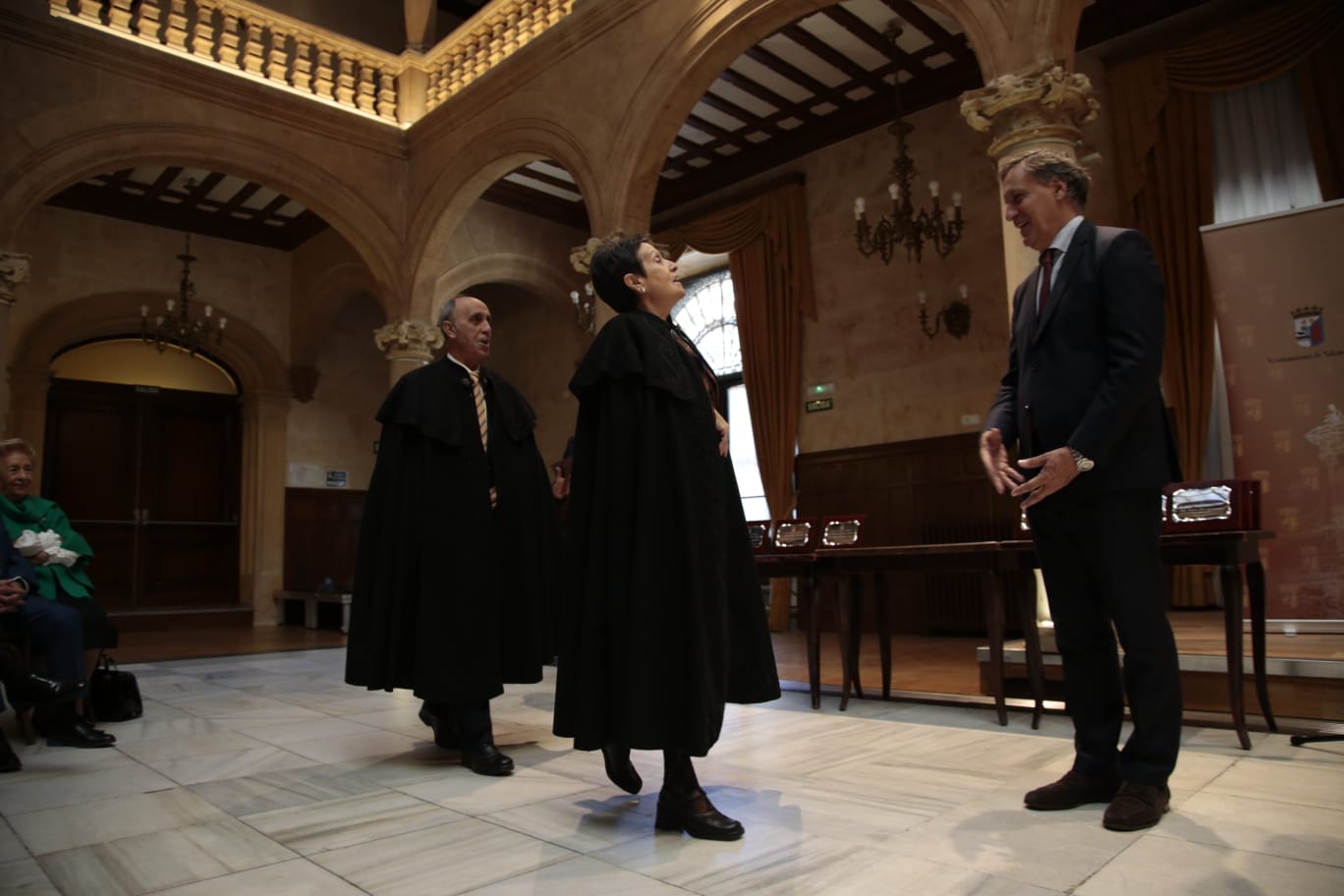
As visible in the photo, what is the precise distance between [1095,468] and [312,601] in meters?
10.5

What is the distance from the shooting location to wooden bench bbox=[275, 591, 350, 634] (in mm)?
10375

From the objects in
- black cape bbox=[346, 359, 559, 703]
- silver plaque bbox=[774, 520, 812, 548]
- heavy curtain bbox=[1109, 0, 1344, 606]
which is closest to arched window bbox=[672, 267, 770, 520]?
heavy curtain bbox=[1109, 0, 1344, 606]

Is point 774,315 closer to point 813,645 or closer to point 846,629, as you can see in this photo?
point 846,629

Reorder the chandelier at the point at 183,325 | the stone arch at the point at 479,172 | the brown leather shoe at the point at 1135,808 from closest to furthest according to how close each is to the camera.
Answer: the brown leather shoe at the point at 1135,808 < the stone arch at the point at 479,172 < the chandelier at the point at 183,325

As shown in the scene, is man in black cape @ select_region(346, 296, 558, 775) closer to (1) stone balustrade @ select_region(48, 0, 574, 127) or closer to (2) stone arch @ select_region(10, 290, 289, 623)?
(1) stone balustrade @ select_region(48, 0, 574, 127)

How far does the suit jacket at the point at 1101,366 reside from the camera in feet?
6.71

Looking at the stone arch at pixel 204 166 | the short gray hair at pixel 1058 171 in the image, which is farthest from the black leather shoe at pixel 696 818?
the stone arch at pixel 204 166

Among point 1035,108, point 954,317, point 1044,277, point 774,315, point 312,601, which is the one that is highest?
point 774,315

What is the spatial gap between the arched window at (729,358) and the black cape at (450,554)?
7425 millimetres

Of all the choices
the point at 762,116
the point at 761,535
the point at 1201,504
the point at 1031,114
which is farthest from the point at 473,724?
the point at 762,116

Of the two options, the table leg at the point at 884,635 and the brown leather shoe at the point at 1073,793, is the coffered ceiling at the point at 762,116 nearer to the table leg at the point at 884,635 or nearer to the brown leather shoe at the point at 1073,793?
the table leg at the point at 884,635

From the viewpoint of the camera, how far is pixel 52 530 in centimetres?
390

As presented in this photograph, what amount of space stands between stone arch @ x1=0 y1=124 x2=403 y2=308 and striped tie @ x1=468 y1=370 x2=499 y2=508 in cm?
622

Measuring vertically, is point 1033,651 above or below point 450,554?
below
